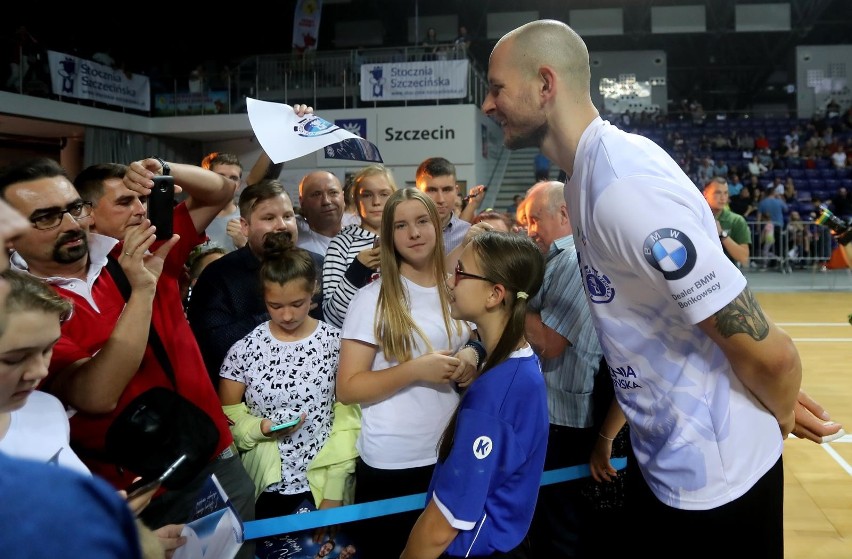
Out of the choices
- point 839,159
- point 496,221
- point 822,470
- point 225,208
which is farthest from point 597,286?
point 839,159

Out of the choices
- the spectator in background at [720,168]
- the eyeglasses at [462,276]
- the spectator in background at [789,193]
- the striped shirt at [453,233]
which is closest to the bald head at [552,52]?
the eyeglasses at [462,276]

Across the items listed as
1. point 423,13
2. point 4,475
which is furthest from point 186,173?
point 423,13

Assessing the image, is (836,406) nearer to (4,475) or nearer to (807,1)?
(4,475)

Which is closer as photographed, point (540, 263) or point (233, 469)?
point (540, 263)

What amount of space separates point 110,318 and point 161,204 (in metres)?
0.38

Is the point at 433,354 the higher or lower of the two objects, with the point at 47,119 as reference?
lower

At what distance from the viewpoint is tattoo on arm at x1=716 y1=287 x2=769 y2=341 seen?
144 centimetres

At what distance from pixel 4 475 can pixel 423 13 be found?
2605 cm

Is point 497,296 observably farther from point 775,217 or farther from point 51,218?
point 775,217

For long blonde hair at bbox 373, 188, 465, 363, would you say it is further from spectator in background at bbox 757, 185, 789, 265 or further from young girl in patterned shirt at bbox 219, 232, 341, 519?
spectator in background at bbox 757, 185, 789, 265

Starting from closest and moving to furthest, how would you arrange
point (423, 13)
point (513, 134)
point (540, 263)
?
point (513, 134)
point (540, 263)
point (423, 13)

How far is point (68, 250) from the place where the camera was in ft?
6.89

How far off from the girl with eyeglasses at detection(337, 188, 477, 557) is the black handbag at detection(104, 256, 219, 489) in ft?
2.22

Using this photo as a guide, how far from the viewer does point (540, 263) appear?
6.82ft
